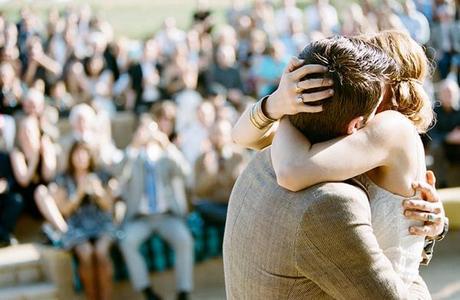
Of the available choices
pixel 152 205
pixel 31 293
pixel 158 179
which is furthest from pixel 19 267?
pixel 158 179

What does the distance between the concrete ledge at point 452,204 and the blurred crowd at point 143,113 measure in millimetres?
756

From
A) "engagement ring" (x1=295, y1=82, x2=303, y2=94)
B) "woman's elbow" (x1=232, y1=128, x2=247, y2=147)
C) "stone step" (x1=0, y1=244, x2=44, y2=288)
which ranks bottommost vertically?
"stone step" (x1=0, y1=244, x2=44, y2=288)

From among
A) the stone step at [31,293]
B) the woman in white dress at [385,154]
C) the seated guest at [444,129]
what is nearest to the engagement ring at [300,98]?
the woman in white dress at [385,154]

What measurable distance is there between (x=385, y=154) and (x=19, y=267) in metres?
5.35

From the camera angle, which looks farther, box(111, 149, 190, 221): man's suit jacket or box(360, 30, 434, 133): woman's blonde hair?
box(111, 149, 190, 221): man's suit jacket

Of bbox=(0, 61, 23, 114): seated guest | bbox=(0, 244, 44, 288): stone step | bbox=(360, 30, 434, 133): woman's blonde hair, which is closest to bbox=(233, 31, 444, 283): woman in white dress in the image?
bbox=(360, 30, 434, 133): woman's blonde hair

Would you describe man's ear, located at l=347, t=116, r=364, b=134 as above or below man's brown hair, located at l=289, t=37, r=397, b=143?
below

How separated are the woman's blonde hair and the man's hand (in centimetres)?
17

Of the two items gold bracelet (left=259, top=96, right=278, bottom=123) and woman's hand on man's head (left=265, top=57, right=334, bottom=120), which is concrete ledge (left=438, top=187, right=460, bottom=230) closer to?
gold bracelet (left=259, top=96, right=278, bottom=123)

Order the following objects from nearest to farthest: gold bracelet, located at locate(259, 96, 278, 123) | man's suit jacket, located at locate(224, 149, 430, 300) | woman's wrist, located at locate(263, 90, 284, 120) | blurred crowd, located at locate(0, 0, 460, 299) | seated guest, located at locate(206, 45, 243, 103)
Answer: man's suit jacket, located at locate(224, 149, 430, 300), woman's wrist, located at locate(263, 90, 284, 120), gold bracelet, located at locate(259, 96, 278, 123), blurred crowd, located at locate(0, 0, 460, 299), seated guest, located at locate(206, 45, 243, 103)

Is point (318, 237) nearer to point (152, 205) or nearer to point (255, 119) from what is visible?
point (255, 119)

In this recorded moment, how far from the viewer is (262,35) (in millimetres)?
10352

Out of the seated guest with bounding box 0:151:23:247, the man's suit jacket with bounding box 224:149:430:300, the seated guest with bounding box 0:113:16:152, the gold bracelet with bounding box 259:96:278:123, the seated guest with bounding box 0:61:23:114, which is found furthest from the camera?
the seated guest with bounding box 0:61:23:114

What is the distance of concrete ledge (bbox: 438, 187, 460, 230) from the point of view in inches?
264
